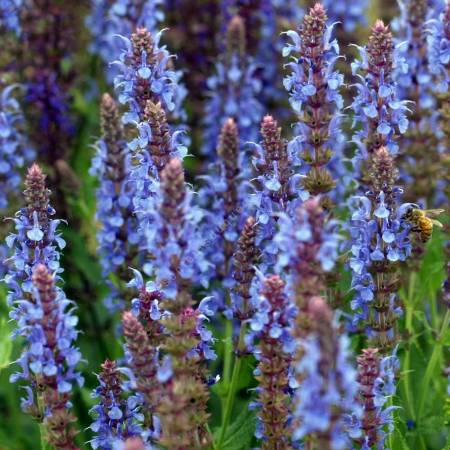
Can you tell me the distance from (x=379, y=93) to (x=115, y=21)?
8.43 feet

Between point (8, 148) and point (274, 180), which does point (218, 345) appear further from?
point (8, 148)

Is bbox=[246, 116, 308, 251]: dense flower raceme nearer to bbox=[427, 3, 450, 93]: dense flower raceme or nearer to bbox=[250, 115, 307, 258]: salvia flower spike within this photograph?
bbox=[250, 115, 307, 258]: salvia flower spike

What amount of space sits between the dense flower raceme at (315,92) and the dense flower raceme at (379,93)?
0.12m

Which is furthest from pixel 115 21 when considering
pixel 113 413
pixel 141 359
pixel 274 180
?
pixel 141 359

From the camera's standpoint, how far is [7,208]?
528cm

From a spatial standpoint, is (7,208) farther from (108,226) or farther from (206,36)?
(206,36)

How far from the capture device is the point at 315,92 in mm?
3877

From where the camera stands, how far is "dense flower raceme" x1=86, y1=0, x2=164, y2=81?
5.62 metres

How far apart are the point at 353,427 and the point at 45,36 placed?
3.91 meters

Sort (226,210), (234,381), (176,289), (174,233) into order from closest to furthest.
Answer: (174,233)
(176,289)
(234,381)
(226,210)

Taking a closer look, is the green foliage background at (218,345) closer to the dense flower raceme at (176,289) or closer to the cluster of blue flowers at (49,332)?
the cluster of blue flowers at (49,332)

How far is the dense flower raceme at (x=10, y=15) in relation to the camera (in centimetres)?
570

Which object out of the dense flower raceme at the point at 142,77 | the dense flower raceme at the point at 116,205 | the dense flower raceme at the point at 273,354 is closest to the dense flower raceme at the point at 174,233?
the dense flower raceme at the point at 273,354

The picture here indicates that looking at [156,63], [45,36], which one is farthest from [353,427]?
[45,36]
